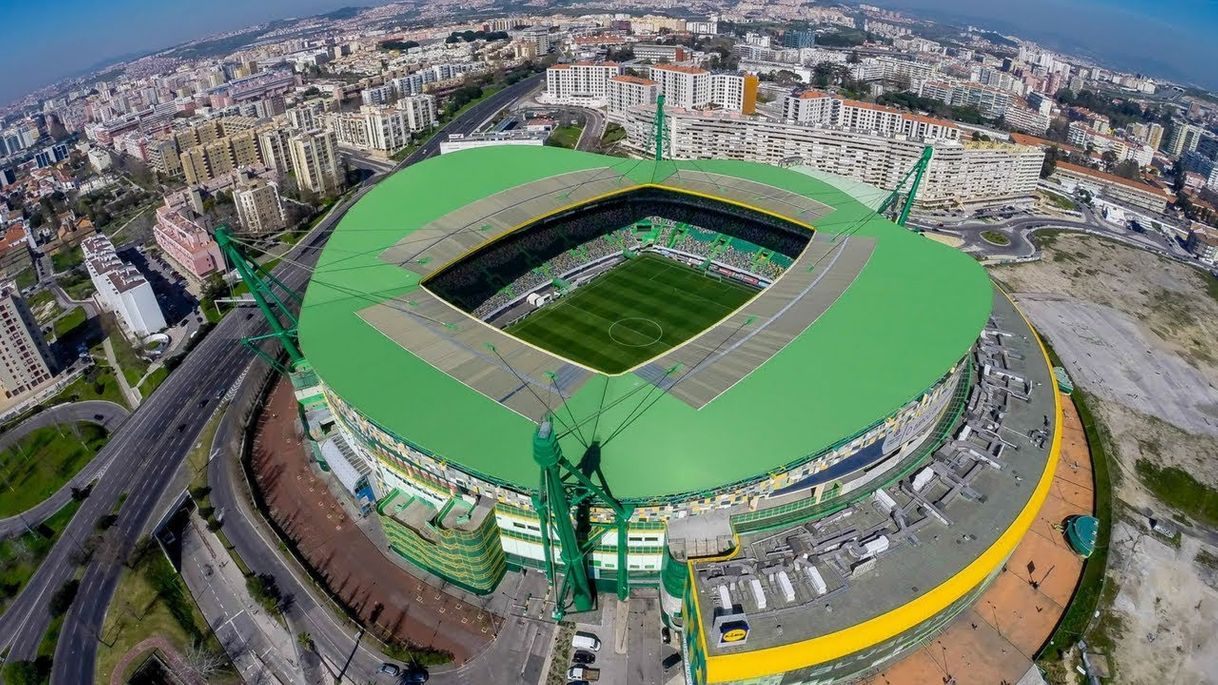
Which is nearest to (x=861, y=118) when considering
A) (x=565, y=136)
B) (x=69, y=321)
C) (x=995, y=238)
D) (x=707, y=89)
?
(x=707, y=89)

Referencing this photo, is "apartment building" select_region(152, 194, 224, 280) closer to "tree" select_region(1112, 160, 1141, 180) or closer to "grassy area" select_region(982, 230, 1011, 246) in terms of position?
"grassy area" select_region(982, 230, 1011, 246)

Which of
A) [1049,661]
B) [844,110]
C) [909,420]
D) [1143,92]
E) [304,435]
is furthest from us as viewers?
[1143,92]

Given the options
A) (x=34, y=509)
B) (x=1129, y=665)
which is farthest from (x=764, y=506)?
(x=34, y=509)

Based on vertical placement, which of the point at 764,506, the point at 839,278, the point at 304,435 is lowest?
the point at 304,435

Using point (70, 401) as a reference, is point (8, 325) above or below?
above

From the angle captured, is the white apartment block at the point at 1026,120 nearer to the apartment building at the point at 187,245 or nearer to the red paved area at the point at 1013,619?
the red paved area at the point at 1013,619

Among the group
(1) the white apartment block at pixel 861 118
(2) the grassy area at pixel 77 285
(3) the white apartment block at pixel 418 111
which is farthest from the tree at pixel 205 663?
(3) the white apartment block at pixel 418 111

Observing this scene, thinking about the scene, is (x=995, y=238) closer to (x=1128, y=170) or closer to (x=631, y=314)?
(x=631, y=314)

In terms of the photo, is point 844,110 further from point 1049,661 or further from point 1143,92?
point 1143,92
